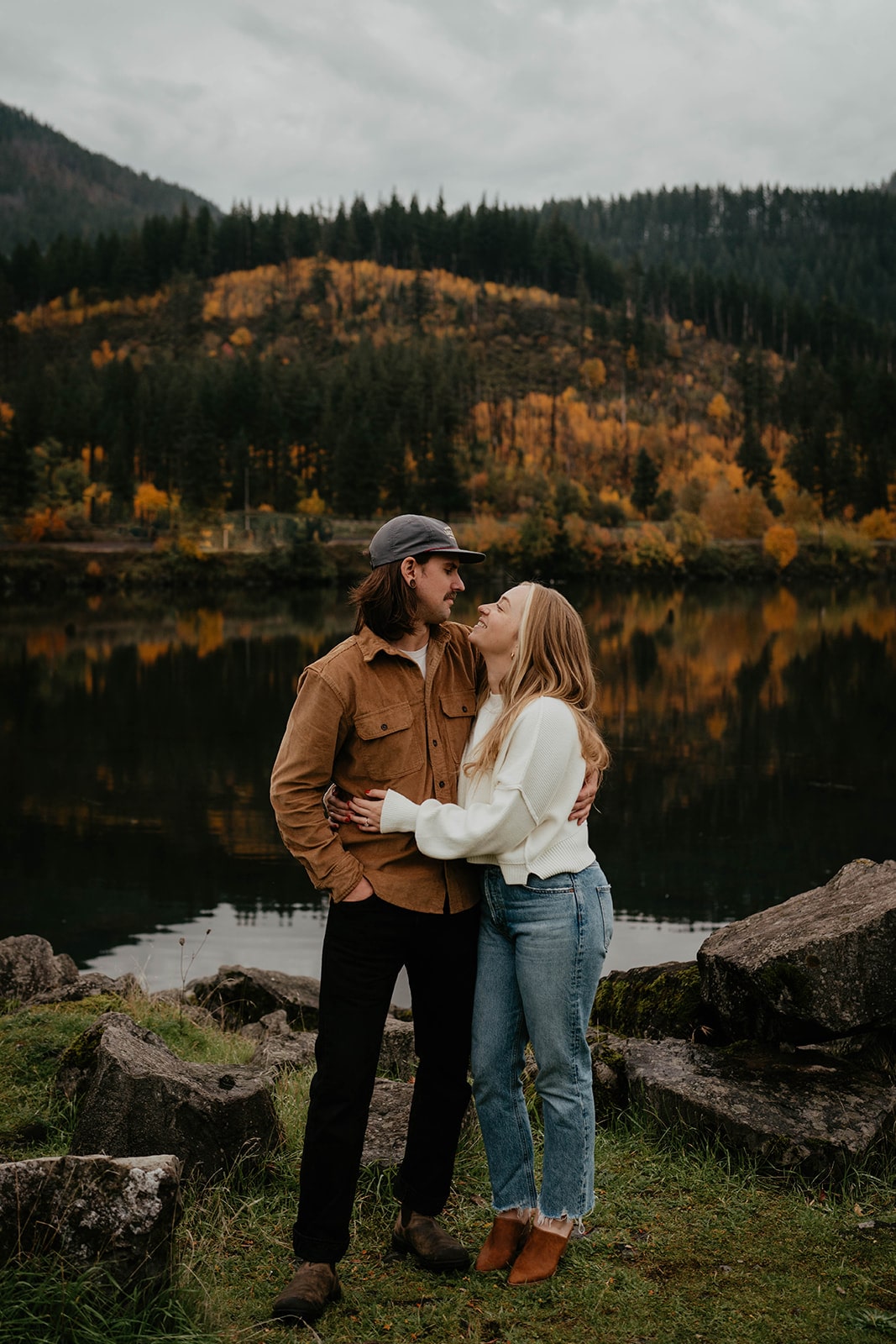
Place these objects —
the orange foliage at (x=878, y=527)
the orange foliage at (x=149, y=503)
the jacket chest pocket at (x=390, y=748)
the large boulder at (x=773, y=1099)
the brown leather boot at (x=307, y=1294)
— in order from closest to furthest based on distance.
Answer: the brown leather boot at (x=307, y=1294)
the jacket chest pocket at (x=390, y=748)
the large boulder at (x=773, y=1099)
the orange foliage at (x=149, y=503)
the orange foliage at (x=878, y=527)

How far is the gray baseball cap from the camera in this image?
3.89m

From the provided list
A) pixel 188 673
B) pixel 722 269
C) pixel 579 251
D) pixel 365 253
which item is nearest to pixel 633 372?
pixel 579 251

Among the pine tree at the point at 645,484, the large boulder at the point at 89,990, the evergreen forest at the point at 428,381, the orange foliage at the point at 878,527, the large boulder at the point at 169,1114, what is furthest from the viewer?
the pine tree at the point at 645,484

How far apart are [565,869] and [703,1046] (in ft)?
6.08

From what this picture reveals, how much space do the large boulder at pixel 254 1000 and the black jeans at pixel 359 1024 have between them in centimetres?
458

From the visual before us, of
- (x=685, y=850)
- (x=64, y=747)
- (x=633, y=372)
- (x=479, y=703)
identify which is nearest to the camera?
(x=479, y=703)

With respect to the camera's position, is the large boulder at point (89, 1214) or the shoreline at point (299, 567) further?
the shoreline at point (299, 567)

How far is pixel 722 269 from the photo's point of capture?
7849 inches

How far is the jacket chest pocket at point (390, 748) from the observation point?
12.7 ft

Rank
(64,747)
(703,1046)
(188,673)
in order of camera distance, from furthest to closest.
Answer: (188,673), (64,747), (703,1046)

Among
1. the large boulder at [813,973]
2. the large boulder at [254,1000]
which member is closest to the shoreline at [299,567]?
the large boulder at [254,1000]

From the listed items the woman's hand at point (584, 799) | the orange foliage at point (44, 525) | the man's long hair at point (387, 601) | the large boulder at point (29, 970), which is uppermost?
the orange foliage at point (44, 525)

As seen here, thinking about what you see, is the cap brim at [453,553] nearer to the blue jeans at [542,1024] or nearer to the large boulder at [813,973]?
the blue jeans at [542,1024]

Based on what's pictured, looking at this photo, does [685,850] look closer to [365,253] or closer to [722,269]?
[365,253]
